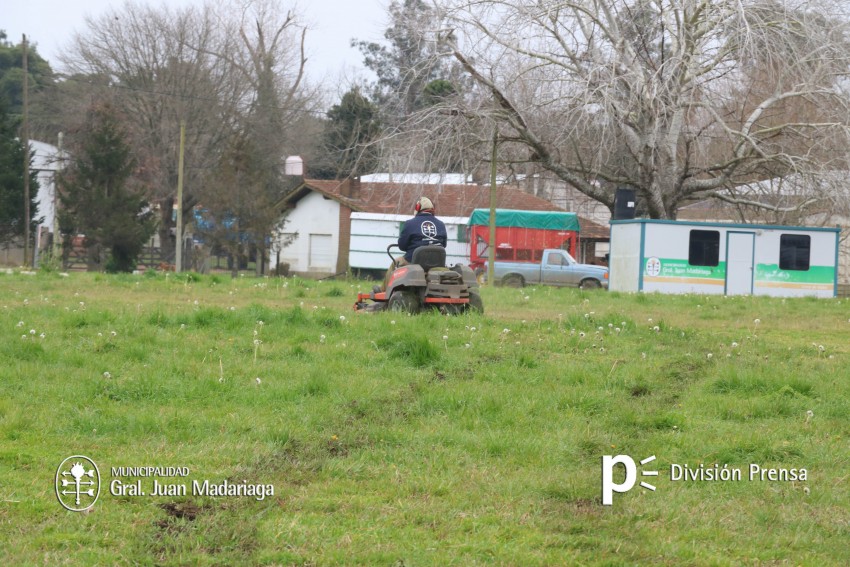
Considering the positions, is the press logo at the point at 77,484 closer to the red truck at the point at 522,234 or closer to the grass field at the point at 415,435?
the grass field at the point at 415,435

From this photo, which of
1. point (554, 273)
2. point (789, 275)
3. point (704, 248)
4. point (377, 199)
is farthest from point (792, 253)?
point (377, 199)

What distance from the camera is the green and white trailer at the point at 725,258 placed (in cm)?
2583

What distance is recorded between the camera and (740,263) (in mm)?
26375

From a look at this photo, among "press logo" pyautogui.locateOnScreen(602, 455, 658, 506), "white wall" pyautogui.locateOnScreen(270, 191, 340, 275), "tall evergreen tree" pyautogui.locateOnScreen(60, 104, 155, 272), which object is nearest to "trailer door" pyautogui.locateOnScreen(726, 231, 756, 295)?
"press logo" pyautogui.locateOnScreen(602, 455, 658, 506)

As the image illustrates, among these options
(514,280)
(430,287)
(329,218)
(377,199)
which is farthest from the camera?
(329,218)

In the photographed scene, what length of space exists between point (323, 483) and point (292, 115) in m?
55.2

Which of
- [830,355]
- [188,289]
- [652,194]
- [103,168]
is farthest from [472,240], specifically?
[830,355]

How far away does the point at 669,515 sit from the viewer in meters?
5.06

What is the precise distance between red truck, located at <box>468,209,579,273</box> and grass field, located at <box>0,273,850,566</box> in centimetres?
2824

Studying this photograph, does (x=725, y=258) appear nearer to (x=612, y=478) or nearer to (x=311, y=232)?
(x=612, y=478)

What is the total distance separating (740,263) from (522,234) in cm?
1574

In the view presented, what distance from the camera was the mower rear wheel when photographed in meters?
12.9

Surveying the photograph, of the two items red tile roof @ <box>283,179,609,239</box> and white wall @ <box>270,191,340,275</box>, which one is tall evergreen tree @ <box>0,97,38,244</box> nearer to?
white wall @ <box>270,191,340,275</box>

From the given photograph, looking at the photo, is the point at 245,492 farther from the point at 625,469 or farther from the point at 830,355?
the point at 830,355
